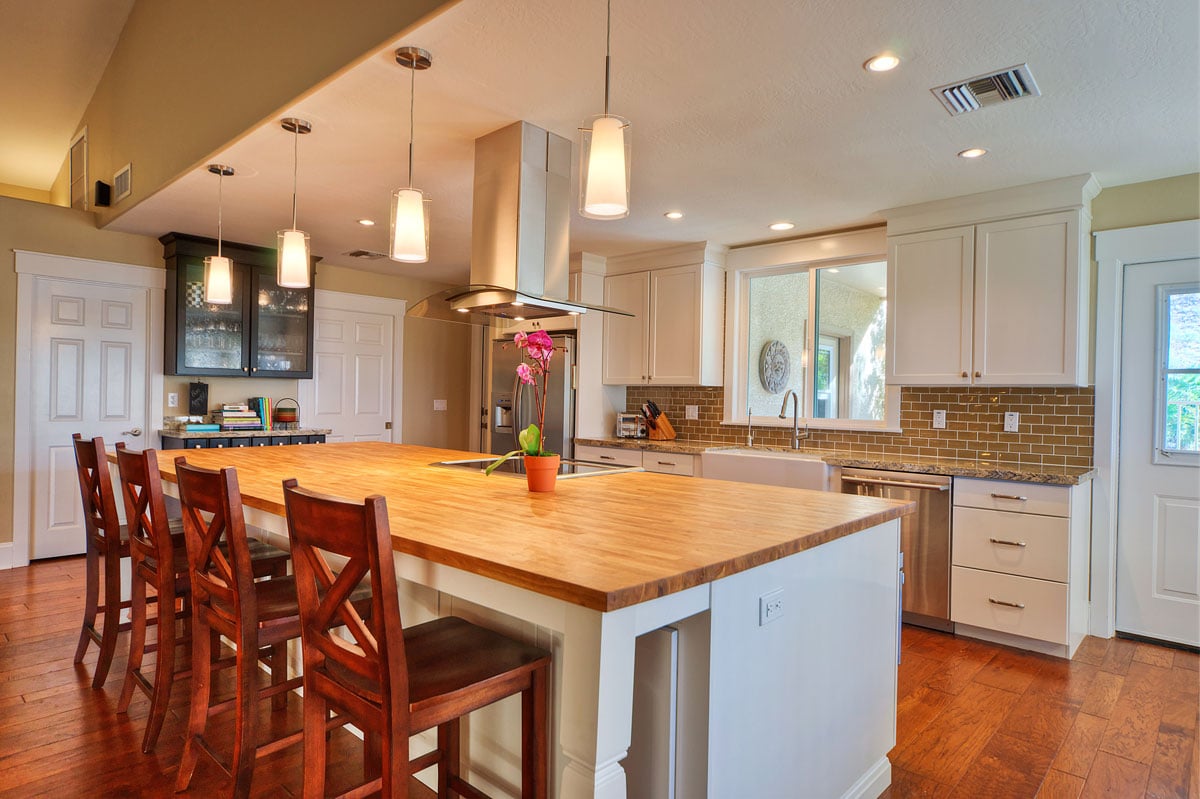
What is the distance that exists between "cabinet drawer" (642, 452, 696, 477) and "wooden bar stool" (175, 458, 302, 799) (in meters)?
2.93

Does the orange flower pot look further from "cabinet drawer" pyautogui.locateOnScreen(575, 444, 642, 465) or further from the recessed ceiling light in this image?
"cabinet drawer" pyautogui.locateOnScreen(575, 444, 642, 465)

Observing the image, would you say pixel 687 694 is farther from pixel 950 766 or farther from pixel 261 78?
pixel 261 78

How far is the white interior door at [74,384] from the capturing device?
4.50m

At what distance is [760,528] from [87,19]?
5.65 m

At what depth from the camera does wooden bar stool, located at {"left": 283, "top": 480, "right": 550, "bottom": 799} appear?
1237 mm

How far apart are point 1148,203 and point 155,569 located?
15.6 ft

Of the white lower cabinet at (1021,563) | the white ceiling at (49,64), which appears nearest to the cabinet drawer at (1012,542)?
the white lower cabinet at (1021,563)

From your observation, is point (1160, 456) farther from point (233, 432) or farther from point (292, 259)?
point (233, 432)

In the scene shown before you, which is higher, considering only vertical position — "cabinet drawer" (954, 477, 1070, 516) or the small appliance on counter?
the small appliance on counter

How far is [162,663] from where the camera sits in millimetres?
2188

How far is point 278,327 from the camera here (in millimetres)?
5359

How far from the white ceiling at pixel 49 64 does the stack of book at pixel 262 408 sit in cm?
268

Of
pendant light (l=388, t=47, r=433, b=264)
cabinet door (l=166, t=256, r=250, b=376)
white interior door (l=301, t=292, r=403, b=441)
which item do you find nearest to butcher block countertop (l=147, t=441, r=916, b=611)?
pendant light (l=388, t=47, r=433, b=264)

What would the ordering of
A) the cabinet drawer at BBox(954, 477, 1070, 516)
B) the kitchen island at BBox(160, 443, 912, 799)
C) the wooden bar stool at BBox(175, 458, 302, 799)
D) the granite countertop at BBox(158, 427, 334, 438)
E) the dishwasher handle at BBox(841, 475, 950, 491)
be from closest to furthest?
the kitchen island at BBox(160, 443, 912, 799), the wooden bar stool at BBox(175, 458, 302, 799), the cabinet drawer at BBox(954, 477, 1070, 516), the dishwasher handle at BBox(841, 475, 950, 491), the granite countertop at BBox(158, 427, 334, 438)
